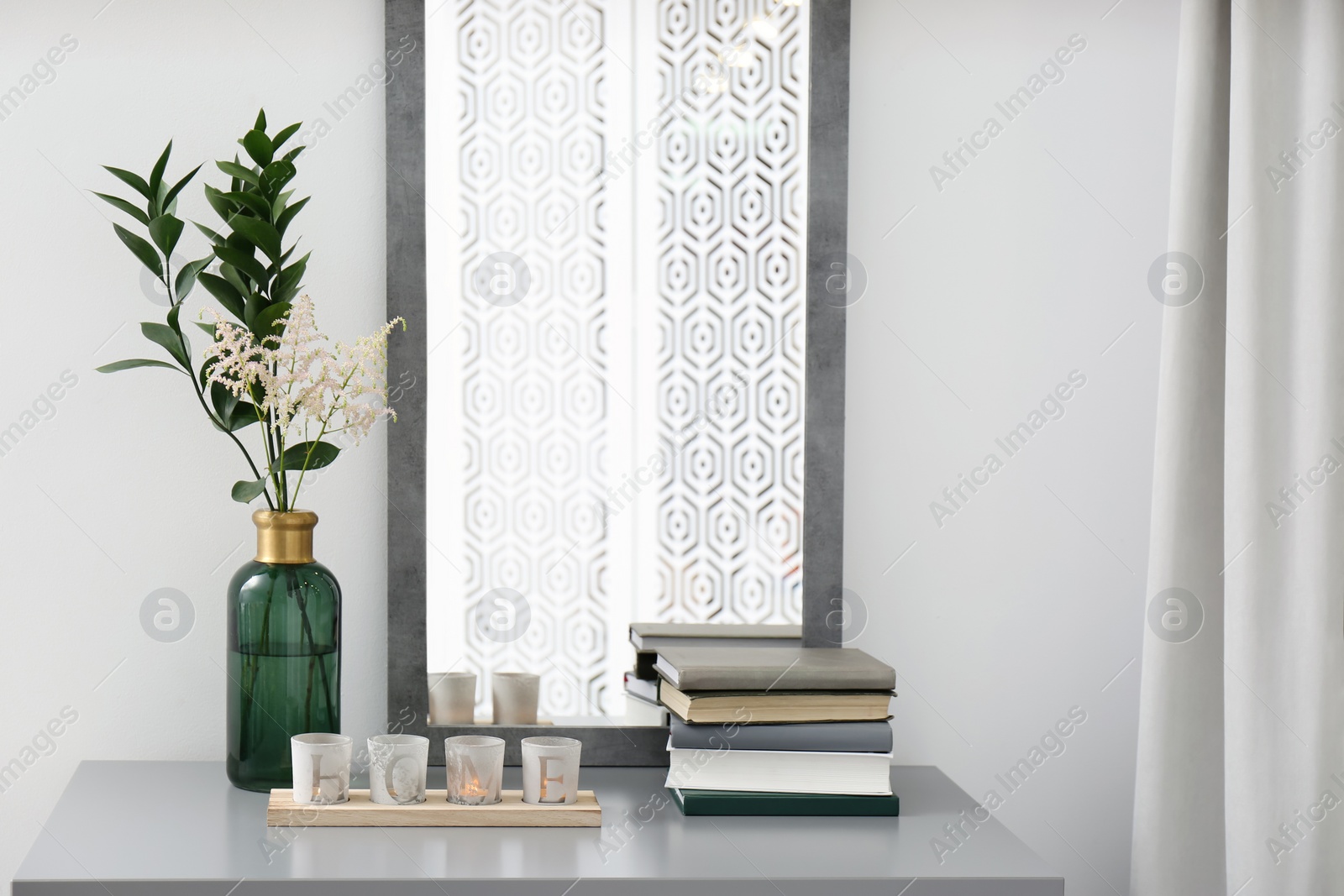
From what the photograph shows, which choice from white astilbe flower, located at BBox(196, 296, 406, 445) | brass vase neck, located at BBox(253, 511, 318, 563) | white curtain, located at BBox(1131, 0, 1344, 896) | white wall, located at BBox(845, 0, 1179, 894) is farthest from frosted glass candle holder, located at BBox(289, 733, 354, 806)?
white curtain, located at BBox(1131, 0, 1344, 896)

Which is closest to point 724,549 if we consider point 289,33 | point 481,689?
point 481,689

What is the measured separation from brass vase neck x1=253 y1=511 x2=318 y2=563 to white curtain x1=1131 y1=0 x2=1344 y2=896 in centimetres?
106

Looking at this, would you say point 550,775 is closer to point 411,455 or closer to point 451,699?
point 451,699

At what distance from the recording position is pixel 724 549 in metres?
1.50

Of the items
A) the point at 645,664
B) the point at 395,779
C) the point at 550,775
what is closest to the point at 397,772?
the point at 395,779

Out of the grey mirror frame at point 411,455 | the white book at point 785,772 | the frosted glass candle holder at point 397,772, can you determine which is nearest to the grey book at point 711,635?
the grey mirror frame at point 411,455

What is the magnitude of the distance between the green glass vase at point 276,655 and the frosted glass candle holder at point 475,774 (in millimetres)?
173

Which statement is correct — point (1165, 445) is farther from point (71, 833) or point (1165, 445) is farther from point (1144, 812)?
point (71, 833)

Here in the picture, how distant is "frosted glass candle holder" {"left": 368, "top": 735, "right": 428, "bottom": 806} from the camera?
1.21 meters

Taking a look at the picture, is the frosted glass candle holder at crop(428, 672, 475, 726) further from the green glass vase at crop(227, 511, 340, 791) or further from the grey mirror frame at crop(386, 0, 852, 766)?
the green glass vase at crop(227, 511, 340, 791)

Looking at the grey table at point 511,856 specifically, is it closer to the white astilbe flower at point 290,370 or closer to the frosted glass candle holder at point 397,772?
the frosted glass candle holder at point 397,772

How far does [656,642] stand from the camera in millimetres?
1476

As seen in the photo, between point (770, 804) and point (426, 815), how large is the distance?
0.38m

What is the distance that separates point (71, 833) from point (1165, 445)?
135cm
